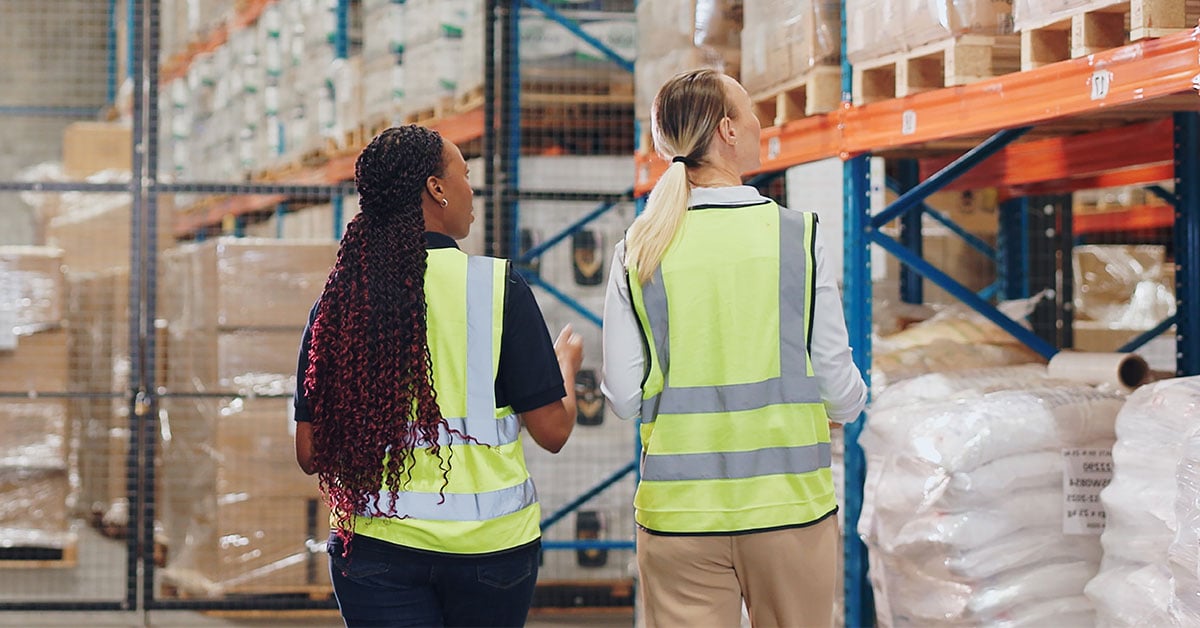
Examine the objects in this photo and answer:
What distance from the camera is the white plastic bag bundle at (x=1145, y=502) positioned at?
373 centimetres

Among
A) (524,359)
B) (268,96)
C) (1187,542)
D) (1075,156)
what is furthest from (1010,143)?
(268,96)

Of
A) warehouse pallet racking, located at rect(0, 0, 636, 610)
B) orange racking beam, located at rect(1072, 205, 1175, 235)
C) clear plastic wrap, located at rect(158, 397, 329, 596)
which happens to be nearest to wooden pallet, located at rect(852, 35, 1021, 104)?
warehouse pallet racking, located at rect(0, 0, 636, 610)

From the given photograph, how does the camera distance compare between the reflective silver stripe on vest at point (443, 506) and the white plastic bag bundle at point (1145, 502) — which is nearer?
the reflective silver stripe on vest at point (443, 506)

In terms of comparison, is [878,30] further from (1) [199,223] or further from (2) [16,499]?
(1) [199,223]

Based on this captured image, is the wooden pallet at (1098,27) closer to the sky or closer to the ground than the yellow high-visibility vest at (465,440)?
closer to the sky

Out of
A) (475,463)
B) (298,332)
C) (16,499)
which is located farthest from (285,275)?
(475,463)

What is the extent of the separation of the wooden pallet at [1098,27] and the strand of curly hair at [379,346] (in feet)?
6.10

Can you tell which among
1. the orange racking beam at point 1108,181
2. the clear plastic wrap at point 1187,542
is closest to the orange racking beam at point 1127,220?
the orange racking beam at point 1108,181

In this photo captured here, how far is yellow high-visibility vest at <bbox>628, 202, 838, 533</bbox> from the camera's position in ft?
10.0

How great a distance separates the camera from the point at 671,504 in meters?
3.08

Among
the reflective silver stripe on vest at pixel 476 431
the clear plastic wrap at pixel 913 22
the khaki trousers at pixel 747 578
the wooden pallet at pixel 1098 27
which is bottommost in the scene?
the khaki trousers at pixel 747 578

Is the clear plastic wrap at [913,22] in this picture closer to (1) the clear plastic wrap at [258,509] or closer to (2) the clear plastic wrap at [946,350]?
(2) the clear plastic wrap at [946,350]

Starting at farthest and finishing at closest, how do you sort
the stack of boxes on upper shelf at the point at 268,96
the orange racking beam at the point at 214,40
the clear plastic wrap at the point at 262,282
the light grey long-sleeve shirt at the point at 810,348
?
the orange racking beam at the point at 214,40
the stack of boxes on upper shelf at the point at 268,96
the clear plastic wrap at the point at 262,282
the light grey long-sleeve shirt at the point at 810,348

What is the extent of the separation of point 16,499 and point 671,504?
6792 mm
